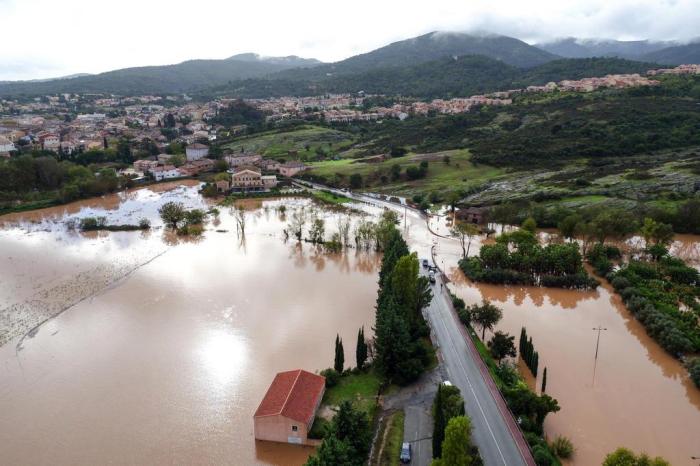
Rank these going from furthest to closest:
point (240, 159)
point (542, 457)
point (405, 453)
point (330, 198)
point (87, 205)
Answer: point (240, 159)
point (330, 198)
point (87, 205)
point (405, 453)
point (542, 457)

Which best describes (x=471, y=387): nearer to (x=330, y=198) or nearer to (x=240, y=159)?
(x=330, y=198)

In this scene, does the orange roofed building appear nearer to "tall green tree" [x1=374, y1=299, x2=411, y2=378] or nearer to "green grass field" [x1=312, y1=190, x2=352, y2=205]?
"tall green tree" [x1=374, y1=299, x2=411, y2=378]

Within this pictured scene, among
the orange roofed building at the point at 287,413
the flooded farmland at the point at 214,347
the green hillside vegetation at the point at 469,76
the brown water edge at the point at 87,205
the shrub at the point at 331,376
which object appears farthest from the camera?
the green hillside vegetation at the point at 469,76

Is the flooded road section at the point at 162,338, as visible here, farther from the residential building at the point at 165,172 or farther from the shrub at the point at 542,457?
the residential building at the point at 165,172

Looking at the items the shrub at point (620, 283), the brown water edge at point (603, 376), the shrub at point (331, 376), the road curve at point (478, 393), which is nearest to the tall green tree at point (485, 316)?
the road curve at point (478, 393)

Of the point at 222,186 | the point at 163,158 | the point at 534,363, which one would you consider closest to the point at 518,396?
the point at 534,363

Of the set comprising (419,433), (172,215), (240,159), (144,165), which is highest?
(240,159)
